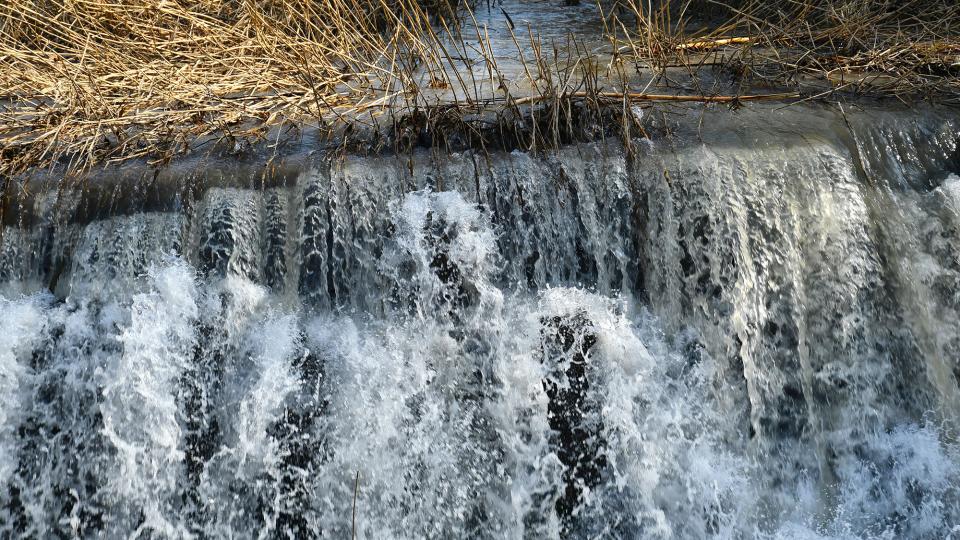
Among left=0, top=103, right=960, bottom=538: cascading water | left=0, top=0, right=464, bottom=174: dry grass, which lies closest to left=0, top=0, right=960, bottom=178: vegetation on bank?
left=0, top=0, right=464, bottom=174: dry grass

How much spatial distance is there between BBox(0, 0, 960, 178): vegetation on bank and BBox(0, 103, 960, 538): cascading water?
0.36 meters

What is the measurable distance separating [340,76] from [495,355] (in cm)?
193

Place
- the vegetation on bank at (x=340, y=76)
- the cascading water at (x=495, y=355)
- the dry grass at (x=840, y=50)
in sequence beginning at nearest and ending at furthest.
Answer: the cascading water at (x=495, y=355), the vegetation on bank at (x=340, y=76), the dry grass at (x=840, y=50)

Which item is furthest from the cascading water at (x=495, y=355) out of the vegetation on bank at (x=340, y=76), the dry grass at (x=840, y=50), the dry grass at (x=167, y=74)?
the dry grass at (x=840, y=50)

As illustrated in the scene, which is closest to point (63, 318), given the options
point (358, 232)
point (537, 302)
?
point (358, 232)

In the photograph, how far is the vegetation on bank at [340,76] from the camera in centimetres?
408

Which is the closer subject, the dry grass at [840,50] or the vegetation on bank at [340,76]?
the vegetation on bank at [340,76]

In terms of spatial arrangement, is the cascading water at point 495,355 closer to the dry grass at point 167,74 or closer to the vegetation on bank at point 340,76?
the vegetation on bank at point 340,76

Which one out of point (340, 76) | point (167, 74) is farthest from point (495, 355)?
point (167, 74)

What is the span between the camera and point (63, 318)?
3.56 m

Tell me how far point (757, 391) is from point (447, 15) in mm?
3900

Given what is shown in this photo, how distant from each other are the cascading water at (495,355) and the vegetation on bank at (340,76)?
36 centimetres

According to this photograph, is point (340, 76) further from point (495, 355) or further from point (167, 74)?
point (495, 355)

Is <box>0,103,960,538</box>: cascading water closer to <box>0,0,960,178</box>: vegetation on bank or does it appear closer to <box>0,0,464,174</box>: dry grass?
<box>0,0,960,178</box>: vegetation on bank
